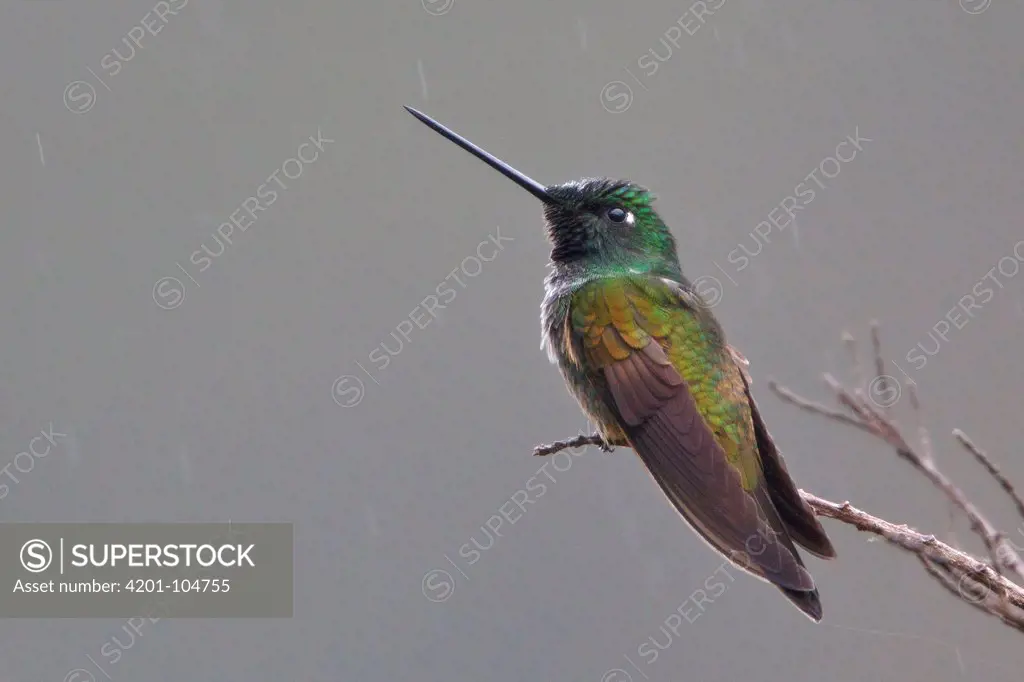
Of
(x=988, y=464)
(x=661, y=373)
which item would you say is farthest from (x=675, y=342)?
(x=988, y=464)

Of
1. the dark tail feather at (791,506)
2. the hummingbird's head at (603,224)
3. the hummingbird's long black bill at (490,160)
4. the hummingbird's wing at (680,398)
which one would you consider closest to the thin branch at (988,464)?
the hummingbird's wing at (680,398)

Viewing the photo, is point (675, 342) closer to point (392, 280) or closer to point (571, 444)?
point (571, 444)

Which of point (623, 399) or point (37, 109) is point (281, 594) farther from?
point (37, 109)

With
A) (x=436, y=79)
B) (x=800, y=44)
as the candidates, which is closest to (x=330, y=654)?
(x=436, y=79)

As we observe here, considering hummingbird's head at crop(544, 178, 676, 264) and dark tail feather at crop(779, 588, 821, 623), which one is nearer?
dark tail feather at crop(779, 588, 821, 623)
